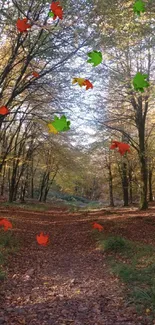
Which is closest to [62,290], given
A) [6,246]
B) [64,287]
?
[64,287]

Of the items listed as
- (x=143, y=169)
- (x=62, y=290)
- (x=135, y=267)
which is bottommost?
(x=62, y=290)

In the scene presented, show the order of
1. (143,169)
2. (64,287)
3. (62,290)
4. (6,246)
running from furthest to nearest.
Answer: (143,169) → (6,246) → (64,287) → (62,290)

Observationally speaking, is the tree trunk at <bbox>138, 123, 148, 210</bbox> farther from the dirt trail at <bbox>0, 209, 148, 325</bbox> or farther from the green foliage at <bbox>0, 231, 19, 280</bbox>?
the green foliage at <bbox>0, 231, 19, 280</bbox>

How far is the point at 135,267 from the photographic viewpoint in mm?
6688

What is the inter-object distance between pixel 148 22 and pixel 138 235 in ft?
21.5

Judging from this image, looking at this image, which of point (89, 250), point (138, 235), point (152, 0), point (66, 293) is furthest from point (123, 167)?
point (66, 293)

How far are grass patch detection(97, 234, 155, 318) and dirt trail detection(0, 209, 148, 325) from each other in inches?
7.1

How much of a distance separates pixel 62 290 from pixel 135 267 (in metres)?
1.78

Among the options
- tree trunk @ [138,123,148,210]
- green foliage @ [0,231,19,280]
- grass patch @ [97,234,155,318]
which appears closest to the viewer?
grass patch @ [97,234,155,318]

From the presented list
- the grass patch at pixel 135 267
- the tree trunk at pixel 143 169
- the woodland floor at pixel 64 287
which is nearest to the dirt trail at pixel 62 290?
the woodland floor at pixel 64 287

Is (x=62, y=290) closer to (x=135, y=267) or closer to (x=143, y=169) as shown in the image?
(x=135, y=267)

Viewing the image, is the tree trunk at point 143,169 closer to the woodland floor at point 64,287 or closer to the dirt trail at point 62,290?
the woodland floor at point 64,287

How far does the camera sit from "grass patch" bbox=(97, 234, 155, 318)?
487 centimetres

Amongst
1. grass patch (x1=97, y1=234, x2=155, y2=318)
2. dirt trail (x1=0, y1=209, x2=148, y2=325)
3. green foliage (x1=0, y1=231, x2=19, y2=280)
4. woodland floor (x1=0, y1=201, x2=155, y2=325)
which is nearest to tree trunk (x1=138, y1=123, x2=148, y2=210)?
woodland floor (x1=0, y1=201, x2=155, y2=325)
